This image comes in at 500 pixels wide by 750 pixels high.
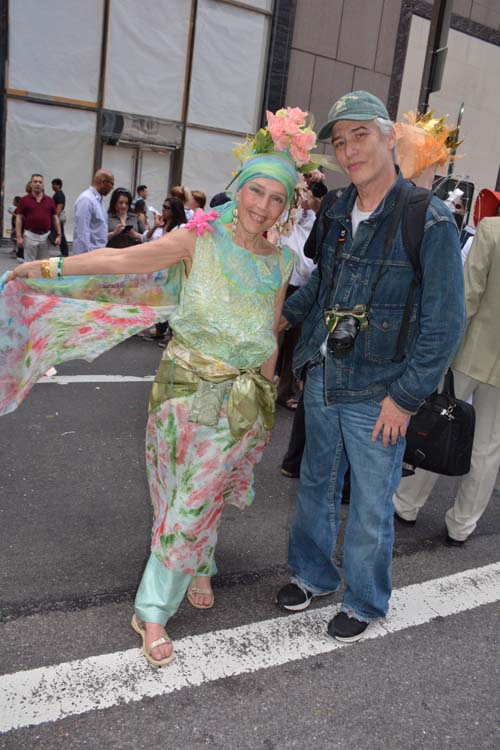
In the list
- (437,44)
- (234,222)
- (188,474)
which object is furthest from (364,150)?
(437,44)

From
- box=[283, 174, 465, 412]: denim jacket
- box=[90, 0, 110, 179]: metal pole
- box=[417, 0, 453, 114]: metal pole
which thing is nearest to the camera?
box=[283, 174, 465, 412]: denim jacket

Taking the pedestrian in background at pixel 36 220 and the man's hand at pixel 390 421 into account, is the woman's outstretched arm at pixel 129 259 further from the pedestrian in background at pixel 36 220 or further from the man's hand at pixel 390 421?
the pedestrian in background at pixel 36 220

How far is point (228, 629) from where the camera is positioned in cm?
281

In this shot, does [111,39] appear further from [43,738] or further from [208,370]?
[43,738]

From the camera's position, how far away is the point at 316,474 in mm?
2891

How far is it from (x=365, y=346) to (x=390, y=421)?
30 centimetres

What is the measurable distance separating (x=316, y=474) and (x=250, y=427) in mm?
430

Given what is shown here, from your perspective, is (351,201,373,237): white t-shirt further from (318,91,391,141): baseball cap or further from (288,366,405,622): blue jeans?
(288,366,405,622): blue jeans

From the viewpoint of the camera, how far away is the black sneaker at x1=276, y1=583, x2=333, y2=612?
2998 millimetres

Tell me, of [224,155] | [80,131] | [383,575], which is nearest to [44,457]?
[383,575]

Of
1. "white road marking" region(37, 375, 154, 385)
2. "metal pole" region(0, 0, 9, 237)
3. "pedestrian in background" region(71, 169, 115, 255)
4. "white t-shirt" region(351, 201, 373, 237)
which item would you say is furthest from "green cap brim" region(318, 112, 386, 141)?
"metal pole" region(0, 0, 9, 237)

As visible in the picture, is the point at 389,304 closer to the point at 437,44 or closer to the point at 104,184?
the point at 437,44

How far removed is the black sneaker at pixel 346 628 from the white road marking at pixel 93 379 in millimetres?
3810

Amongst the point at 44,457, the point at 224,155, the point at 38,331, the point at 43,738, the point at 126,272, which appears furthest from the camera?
the point at 224,155
